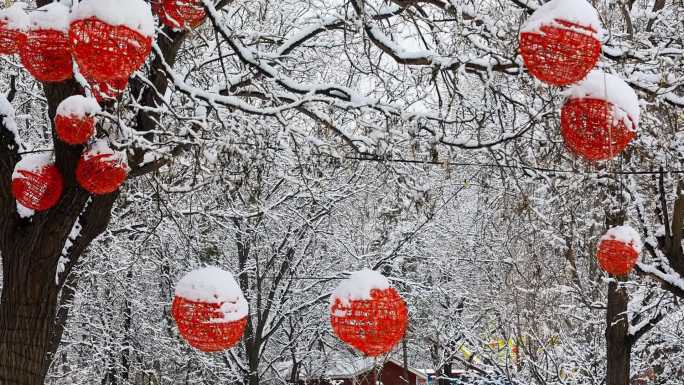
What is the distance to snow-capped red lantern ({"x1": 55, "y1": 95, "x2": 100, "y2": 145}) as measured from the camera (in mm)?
4207

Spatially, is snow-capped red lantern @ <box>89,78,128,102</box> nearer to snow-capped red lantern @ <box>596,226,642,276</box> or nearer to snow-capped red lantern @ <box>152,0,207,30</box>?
snow-capped red lantern @ <box>152,0,207,30</box>

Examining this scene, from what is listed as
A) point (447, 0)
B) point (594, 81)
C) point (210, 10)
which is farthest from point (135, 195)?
point (594, 81)

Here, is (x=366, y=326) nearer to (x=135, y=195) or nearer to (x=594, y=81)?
(x=594, y=81)

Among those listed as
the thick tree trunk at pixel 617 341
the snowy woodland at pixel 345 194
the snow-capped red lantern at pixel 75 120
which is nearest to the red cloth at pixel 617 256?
the snowy woodland at pixel 345 194

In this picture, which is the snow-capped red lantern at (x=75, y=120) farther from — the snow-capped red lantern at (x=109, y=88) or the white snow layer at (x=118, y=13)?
the white snow layer at (x=118, y=13)

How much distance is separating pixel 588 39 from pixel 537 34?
9.2 inches

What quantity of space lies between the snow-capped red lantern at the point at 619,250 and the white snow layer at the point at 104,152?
4.17 m

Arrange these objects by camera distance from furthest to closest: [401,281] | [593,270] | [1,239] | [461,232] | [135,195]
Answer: [461,232]
[401,281]
[593,270]
[135,195]
[1,239]

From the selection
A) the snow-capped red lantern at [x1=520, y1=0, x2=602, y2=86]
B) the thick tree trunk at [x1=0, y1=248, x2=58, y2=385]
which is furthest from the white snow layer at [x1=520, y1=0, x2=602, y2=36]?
the thick tree trunk at [x1=0, y1=248, x2=58, y2=385]

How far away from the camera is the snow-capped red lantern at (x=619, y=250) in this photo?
5988 mm

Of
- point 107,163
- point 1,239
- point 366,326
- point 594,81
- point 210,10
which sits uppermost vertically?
point 210,10

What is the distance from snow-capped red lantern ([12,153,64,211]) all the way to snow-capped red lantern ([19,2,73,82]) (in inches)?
38.7

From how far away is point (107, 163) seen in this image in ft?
14.5

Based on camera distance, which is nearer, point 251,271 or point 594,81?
point 594,81
